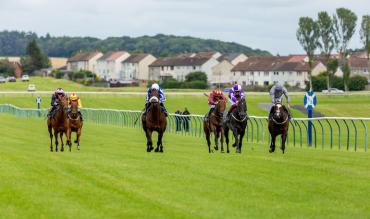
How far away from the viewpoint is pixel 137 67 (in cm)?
16838

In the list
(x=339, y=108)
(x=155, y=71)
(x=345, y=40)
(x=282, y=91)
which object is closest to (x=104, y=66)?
(x=155, y=71)

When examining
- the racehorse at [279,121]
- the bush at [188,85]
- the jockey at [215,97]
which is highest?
the jockey at [215,97]

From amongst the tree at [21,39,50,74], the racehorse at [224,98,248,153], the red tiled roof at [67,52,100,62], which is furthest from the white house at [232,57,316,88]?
the racehorse at [224,98,248,153]

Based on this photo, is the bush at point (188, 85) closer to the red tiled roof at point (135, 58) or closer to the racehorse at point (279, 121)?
the red tiled roof at point (135, 58)

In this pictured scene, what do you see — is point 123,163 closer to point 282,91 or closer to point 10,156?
point 10,156

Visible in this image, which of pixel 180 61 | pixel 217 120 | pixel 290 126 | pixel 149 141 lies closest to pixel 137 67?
pixel 180 61

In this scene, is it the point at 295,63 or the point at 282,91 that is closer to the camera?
the point at 282,91

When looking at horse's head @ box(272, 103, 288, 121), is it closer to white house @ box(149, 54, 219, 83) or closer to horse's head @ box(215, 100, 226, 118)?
horse's head @ box(215, 100, 226, 118)

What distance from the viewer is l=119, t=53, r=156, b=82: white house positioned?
16688 centimetres

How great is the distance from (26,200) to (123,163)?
205 inches

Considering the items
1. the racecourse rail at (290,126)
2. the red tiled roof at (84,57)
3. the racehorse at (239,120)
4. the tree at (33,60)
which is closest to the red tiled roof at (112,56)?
the red tiled roof at (84,57)

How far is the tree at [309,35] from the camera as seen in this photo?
98.5m

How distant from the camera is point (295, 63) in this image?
139625 mm

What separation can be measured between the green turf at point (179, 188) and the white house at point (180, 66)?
13302 cm
